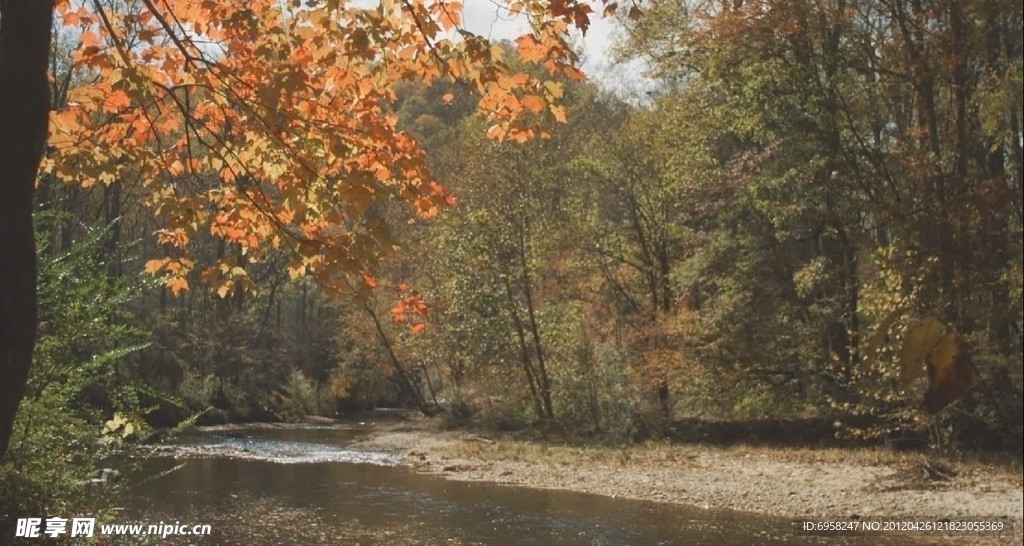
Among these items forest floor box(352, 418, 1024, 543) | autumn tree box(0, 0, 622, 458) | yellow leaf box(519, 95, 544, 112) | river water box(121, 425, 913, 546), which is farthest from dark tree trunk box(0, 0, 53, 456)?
forest floor box(352, 418, 1024, 543)

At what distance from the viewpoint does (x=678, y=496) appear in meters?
14.4

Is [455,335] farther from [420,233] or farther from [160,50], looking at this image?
[160,50]

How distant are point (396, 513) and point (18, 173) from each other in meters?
10.2

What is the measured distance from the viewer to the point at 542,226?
27.1m

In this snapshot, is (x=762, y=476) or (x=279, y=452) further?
(x=279, y=452)

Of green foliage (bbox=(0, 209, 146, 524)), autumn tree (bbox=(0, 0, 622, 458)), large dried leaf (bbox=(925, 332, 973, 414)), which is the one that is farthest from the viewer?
green foliage (bbox=(0, 209, 146, 524))

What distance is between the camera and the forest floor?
Result: 1209cm

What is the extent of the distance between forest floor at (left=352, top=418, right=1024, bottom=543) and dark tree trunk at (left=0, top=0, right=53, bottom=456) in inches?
371

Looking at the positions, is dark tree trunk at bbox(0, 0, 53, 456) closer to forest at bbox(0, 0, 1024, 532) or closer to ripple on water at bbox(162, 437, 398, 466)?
forest at bbox(0, 0, 1024, 532)

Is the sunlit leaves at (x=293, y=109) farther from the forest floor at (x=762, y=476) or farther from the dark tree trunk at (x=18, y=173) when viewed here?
the forest floor at (x=762, y=476)

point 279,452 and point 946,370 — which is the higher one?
point 946,370

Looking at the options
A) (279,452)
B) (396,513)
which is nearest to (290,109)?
(396,513)

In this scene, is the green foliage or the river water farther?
the river water

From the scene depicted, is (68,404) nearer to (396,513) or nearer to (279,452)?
(396,513)
